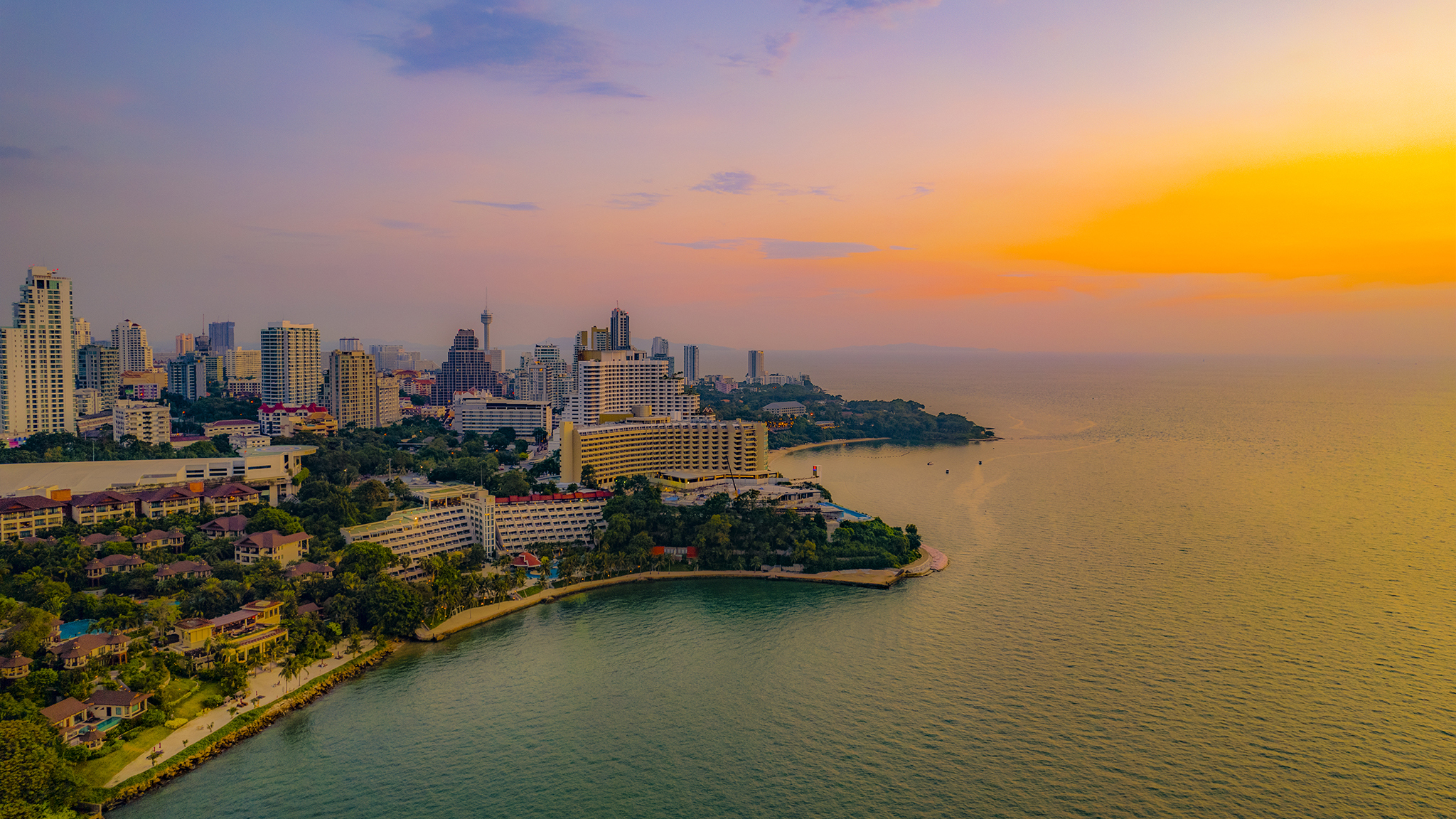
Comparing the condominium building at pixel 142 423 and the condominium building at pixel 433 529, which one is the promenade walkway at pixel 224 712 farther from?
the condominium building at pixel 142 423

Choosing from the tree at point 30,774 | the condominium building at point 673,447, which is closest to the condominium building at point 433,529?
the condominium building at point 673,447

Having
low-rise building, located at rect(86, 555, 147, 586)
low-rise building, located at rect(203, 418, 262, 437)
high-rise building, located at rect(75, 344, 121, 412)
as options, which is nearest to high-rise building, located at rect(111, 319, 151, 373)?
high-rise building, located at rect(75, 344, 121, 412)

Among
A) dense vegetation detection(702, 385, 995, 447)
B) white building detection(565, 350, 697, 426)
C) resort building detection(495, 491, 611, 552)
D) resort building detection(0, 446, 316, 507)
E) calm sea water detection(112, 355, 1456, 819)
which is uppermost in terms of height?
white building detection(565, 350, 697, 426)

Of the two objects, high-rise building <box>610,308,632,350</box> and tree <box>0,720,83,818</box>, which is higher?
high-rise building <box>610,308,632,350</box>

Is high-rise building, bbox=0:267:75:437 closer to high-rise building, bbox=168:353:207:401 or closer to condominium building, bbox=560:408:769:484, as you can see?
high-rise building, bbox=168:353:207:401

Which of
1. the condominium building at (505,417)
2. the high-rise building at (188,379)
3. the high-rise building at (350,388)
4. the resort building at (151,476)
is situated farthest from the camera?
the high-rise building at (188,379)

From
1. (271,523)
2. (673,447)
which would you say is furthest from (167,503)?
(673,447)

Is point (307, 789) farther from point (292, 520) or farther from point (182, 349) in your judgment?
point (182, 349)
